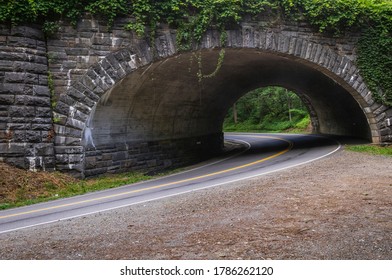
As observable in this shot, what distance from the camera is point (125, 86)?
12750 millimetres

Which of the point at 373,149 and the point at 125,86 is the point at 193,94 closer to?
the point at 125,86

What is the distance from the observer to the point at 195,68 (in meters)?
14.5

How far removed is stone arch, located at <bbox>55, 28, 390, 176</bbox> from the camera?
443 inches

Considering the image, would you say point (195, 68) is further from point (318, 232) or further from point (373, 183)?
point (318, 232)

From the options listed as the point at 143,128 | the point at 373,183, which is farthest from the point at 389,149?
the point at 143,128

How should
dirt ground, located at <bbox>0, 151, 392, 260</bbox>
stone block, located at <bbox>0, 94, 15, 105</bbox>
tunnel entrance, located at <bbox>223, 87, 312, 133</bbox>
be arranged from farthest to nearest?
tunnel entrance, located at <bbox>223, 87, 312, 133</bbox>, stone block, located at <bbox>0, 94, 15, 105</bbox>, dirt ground, located at <bbox>0, 151, 392, 260</bbox>

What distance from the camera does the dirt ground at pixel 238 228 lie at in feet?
13.8

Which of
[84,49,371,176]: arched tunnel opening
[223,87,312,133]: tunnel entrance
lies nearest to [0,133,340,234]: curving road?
[84,49,371,176]: arched tunnel opening

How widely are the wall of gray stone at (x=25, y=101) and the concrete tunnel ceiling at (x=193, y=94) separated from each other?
1830mm

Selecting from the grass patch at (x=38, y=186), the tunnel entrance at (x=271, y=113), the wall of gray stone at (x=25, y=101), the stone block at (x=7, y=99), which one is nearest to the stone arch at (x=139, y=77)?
the wall of gray stone at (x=25, y=101)

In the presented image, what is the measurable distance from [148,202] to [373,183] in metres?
5.03

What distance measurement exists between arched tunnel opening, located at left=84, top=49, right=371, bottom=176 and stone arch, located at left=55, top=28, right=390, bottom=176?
49 millimetres

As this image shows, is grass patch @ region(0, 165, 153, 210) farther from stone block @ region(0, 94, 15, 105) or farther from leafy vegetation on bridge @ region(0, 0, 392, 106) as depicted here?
leafy vegetation on bridge @ region(0, 0, 392, 106)

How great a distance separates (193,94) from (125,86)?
4.46 meters
